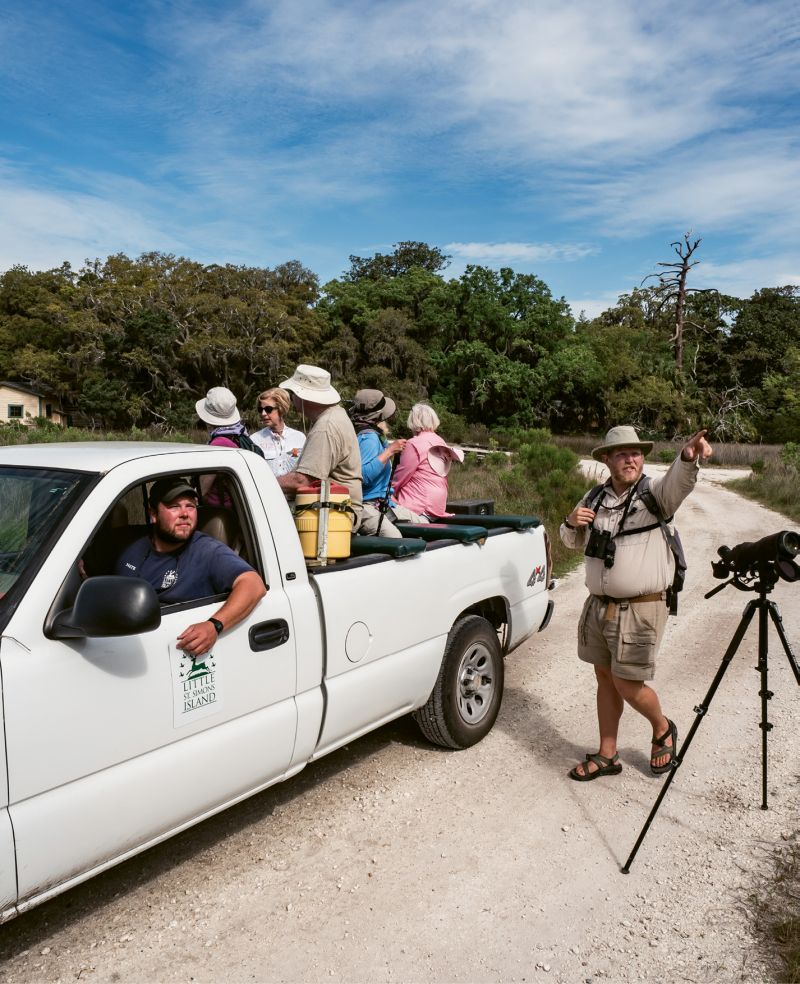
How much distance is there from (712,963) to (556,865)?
797mm

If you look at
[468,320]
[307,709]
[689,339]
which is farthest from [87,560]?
[689,339]

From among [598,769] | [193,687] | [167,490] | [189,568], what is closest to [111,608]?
[193,687]

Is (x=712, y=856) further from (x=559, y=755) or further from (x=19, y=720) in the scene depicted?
(x=19, y=720)

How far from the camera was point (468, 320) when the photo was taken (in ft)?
178

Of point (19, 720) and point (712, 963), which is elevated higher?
point (19, 720)

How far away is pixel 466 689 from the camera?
4.86 meters

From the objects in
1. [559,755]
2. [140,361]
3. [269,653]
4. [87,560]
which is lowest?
[559,755]

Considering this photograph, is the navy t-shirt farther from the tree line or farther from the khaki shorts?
the tree line

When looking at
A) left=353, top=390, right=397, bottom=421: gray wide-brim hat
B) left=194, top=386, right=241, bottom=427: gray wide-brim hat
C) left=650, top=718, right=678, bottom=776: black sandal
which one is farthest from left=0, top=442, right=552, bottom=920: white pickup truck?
left=194, top=386, right=241, bottom=427: gray wide-brim hat

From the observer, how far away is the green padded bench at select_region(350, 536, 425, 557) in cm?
417

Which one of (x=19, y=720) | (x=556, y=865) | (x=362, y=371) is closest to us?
(x=19, y=720)

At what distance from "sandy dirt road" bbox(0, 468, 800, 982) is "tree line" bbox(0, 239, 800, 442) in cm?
4542

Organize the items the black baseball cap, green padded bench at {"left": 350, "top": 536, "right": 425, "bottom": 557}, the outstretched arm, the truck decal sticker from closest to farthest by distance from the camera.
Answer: the truck decal sticker < the black baseball cap < the outstretched arm < green padded bench at {"left": 350, "top": 536, "right": 425, "bottom": 557}

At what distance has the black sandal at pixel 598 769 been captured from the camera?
4.51m
